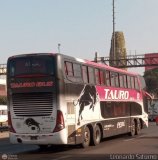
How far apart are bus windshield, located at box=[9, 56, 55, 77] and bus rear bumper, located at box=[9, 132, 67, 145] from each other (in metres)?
2.34

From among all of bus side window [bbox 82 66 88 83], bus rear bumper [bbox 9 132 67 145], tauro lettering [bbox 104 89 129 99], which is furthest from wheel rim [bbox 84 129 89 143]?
tauro lettering [bbox 104 89 129 99]

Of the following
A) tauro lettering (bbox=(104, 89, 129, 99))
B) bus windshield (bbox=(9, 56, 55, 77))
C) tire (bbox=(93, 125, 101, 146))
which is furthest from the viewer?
tauro lettering (bbox=(104, 89, 129, 99))

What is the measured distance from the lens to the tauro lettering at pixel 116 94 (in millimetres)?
23844

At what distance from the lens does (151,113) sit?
186ft

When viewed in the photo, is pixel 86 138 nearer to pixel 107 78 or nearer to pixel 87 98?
A: pixel 87 98

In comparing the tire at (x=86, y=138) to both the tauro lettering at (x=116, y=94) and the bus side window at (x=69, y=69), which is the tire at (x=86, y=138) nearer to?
the bus side window at (x=69, y=69)

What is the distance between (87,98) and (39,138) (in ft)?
11.3

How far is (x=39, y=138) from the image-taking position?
18.6m

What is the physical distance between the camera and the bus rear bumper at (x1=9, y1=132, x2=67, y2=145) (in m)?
18.4

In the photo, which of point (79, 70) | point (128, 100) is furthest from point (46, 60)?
point (128, 100)

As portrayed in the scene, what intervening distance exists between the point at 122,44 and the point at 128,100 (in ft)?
404

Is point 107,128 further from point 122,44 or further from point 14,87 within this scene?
point 122,44

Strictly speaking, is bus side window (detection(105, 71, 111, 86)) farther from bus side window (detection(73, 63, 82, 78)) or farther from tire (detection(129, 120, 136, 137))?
tire (detection(129, 120, 136, 137))

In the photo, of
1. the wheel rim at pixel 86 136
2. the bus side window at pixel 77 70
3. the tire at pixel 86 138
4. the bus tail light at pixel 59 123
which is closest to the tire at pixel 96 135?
the tire at pixel 86 138
